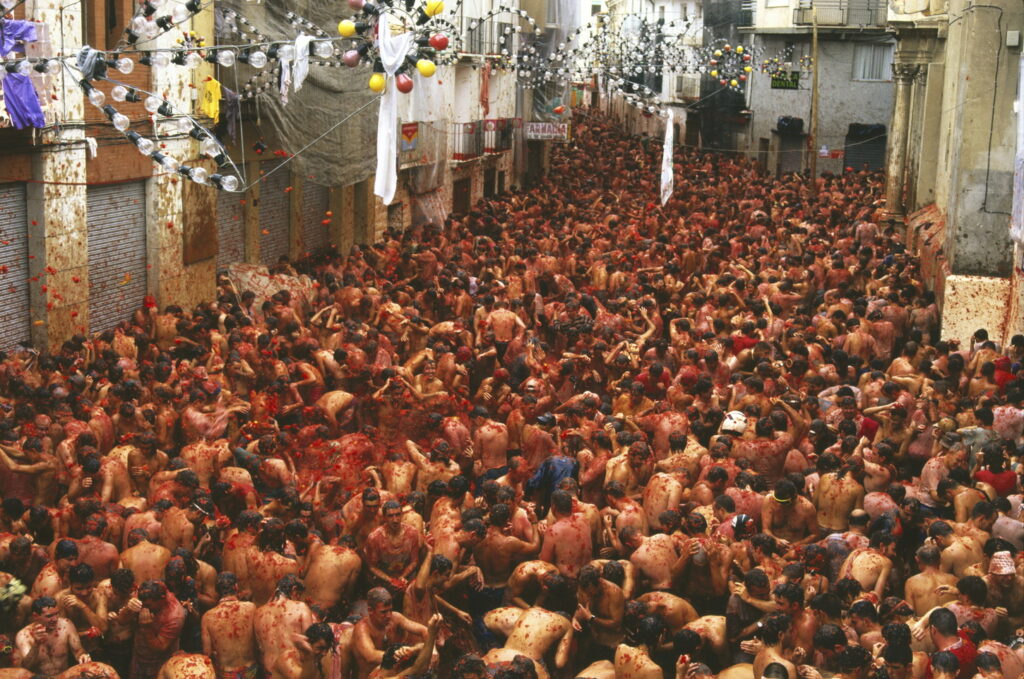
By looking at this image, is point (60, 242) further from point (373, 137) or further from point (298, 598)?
point (298, 598)

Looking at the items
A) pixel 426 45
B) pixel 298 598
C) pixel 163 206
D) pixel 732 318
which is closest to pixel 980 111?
pixel 732 318

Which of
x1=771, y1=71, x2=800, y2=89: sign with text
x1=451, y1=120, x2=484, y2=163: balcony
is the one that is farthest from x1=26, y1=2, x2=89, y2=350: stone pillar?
x1=771, y1=71, x2=800, y2=89: sign with text

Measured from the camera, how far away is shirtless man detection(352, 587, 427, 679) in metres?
7.68

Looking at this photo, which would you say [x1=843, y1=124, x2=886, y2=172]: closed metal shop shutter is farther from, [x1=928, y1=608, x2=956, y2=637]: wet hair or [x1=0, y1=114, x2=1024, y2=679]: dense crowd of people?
[x1=928, y1=608, x2=956, y2=637]: wet hair

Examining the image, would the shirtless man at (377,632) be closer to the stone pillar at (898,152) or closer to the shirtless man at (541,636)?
the shirtless man at (541,636)

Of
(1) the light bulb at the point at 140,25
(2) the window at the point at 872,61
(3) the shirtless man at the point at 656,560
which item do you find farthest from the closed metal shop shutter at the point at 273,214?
(2) the window at the point at 872,61

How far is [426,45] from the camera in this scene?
10812mm

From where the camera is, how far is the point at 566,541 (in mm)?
9320

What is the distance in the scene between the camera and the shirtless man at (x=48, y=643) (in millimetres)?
7625

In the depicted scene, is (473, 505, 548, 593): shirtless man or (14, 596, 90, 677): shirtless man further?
(473, 505, 548, 593): shirtless man

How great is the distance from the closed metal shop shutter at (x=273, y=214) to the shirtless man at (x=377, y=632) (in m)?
14.0

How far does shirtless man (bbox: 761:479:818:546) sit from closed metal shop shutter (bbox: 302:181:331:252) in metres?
14.5

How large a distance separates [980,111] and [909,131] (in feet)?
36.5

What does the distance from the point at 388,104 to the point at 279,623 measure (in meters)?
5.25
